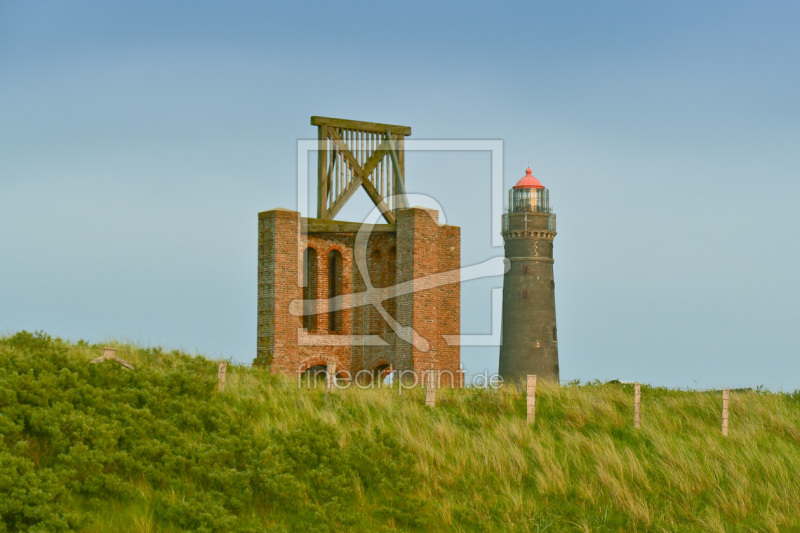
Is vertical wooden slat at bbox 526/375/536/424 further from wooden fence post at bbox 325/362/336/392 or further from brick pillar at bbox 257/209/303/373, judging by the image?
brick pillar at bbox 257/209/303/373

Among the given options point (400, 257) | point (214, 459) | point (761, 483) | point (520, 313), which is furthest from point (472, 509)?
point (520, 313)

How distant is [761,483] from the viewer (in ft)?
41.4

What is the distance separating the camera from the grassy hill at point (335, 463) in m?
10.9

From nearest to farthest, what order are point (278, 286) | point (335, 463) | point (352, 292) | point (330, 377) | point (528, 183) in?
point (335, 463)
point (330, 377)
point (278, 286)
point (352, 292)
point (528, 183)

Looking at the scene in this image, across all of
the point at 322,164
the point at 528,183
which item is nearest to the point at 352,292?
the point at 322,164

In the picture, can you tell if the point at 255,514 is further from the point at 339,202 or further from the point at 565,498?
the point at 339,202

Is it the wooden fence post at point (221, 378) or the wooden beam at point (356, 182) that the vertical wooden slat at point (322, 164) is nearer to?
the wooden beam at point (356, 182)

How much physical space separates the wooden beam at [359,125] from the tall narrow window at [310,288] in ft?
10.7

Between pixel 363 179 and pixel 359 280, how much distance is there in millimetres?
2649

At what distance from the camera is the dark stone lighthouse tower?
112ft

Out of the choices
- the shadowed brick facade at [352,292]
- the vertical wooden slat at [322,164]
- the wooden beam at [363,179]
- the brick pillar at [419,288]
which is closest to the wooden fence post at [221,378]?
the shadowed brick facade at [352,292]

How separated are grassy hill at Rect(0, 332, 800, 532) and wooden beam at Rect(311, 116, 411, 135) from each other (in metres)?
9.28

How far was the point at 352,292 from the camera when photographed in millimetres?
23594

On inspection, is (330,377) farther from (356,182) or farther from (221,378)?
(356,182)
